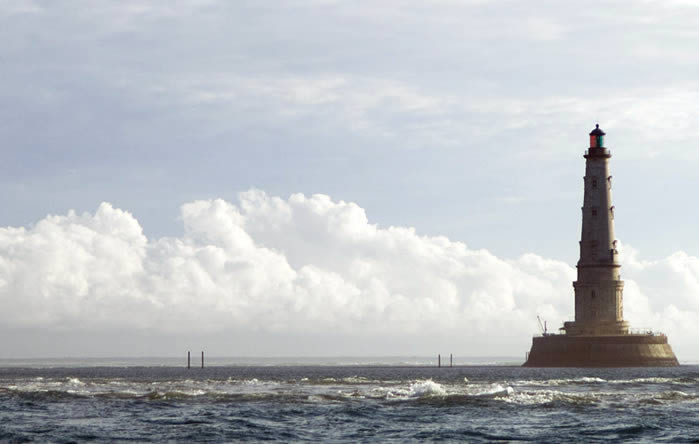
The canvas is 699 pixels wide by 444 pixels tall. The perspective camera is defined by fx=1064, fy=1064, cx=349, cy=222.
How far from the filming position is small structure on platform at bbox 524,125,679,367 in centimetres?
13550

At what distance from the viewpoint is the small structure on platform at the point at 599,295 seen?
135500 millimetres

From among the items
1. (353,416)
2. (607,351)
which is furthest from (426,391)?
(607,351)

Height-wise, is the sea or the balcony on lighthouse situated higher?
the balcony on lighthouse

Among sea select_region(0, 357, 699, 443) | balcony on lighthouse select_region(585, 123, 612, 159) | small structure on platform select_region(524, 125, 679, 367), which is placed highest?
balcony on lighthouse select_region(585, 123, 612, 159)

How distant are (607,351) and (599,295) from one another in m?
7.20

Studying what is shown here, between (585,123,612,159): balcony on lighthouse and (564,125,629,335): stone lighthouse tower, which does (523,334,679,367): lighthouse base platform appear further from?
(585,123,612,159): balcony on lighthouse

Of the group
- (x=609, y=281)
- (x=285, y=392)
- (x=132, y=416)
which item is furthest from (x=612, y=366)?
(x=132, y=416)

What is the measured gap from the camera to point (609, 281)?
445 ft

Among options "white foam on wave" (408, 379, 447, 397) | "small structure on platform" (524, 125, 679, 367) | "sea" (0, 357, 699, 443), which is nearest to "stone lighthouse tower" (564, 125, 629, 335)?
"small structure on platform" (524, 125, 679, 367)

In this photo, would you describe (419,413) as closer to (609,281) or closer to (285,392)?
(285,392)

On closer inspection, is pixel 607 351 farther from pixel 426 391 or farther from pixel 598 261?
pixel 426 391

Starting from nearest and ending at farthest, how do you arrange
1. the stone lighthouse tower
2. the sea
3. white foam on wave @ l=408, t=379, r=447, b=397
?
the sea
white foam on wave @ l=408, t=379, r=447, b=397
the stone lighthouse tower

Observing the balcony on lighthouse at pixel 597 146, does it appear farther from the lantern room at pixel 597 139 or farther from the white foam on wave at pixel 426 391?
the white foam on wave at pixel 426 391

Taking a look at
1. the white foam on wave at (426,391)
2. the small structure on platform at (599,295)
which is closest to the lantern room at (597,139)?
the small structure on platform at (599,295)
